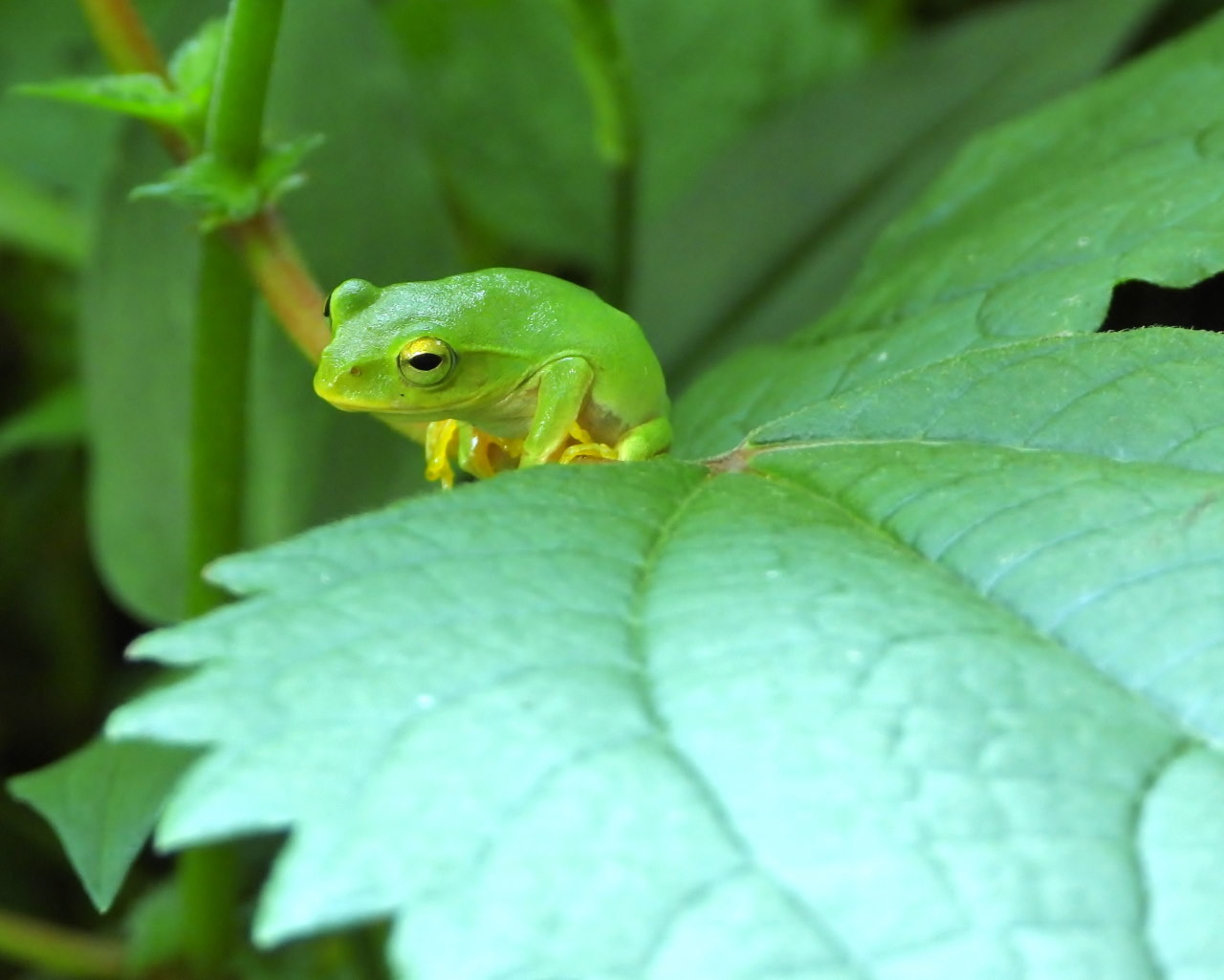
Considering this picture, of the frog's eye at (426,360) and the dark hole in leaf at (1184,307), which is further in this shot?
the dark hole in leaf at (1184,307)

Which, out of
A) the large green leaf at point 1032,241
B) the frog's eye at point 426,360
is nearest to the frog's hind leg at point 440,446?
the frog's eye at point 426,360

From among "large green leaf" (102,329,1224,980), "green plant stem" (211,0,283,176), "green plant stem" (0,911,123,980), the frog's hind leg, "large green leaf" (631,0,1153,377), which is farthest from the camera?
"large green leaf" (631,0,1153,377)

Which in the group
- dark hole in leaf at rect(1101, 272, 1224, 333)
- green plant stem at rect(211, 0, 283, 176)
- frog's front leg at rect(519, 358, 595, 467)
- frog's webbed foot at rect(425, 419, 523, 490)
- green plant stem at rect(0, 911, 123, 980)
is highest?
green plant stem at rect(211, 0, 283, 176)

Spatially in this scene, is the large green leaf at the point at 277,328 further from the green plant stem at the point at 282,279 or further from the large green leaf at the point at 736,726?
the large green leaf at the point at 736,726

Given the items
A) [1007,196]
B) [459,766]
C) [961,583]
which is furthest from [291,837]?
[1007,196]

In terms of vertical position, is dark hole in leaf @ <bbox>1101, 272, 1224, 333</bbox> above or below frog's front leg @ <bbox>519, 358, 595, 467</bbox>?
below

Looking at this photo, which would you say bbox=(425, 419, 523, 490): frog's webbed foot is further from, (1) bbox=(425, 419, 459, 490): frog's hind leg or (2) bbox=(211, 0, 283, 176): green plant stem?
(2) bbox=(211, 0, 283, 176): green plant stem

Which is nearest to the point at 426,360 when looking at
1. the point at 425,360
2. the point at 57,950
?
the point at 425,360

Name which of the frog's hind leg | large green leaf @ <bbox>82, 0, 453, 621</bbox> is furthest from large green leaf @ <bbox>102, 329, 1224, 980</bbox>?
large green leaf @ <bbox>82, 0, 453, 621</bbox>
